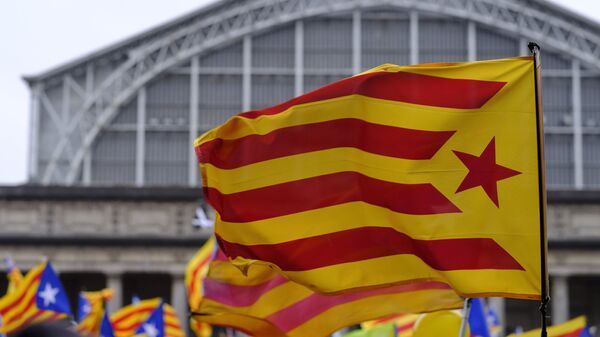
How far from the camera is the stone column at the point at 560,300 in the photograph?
7081 centimetres

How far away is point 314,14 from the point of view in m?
73.0

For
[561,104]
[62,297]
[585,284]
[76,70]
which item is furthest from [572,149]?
[62,297]

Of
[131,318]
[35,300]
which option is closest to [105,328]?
[35,300]

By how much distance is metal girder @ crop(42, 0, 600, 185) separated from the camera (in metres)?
72.6

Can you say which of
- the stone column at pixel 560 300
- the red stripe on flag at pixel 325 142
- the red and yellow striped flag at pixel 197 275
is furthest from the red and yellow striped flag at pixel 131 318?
the stone column at pixel 560 300

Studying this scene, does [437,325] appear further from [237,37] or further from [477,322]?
[237,37]

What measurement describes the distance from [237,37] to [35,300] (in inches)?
1714

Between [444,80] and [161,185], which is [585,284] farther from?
[444,80]

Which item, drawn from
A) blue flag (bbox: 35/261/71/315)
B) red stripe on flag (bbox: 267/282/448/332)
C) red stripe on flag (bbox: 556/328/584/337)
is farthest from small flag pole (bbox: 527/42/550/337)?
blue flag (bbox: 35/261/71/315)

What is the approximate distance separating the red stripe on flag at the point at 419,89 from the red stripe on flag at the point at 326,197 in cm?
80

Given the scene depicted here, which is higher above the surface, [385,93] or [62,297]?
[385,93]

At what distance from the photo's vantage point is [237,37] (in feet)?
241

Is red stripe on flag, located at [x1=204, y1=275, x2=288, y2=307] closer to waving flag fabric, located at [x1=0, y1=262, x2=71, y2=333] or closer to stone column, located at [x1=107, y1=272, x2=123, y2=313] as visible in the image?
waving flag fabric, located at [x1=0, y1=262, x2=71, y2=333]

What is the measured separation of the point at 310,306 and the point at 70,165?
56.4m
